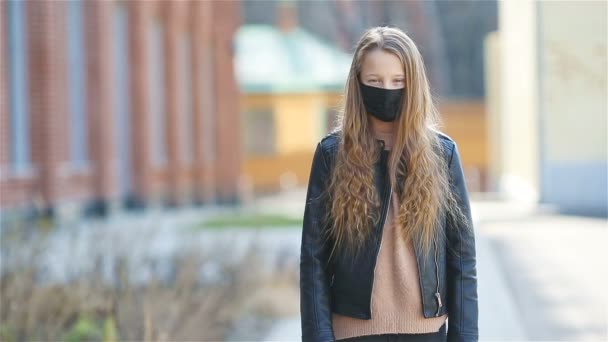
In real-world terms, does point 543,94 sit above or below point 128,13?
below

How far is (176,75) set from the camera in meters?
25.9

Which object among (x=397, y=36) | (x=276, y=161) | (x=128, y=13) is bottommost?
(x=276, y=161)

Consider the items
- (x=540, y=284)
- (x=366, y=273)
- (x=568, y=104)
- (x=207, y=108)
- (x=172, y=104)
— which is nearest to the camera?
(x=366, y=273)

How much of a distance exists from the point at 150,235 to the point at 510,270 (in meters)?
4.06

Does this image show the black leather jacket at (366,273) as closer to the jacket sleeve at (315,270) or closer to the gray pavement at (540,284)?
the jacket sleeve at (315,270)

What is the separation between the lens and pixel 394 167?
132 inches

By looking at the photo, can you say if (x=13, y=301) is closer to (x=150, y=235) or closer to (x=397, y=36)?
(x=150, y=235)

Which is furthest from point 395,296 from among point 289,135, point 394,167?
point 289,135

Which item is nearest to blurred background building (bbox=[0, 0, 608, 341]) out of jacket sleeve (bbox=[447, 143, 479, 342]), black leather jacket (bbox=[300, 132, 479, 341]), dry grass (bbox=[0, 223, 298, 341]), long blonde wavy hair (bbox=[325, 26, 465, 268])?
dry grass (bbox=[0, 223, 298, 341])

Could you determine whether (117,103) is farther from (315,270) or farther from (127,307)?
(315,270)

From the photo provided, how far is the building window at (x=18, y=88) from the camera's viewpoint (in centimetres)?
1586

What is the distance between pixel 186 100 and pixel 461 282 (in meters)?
25.3

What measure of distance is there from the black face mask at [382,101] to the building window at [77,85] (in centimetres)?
1578

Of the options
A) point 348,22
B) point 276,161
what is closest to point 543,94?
point 276,161
